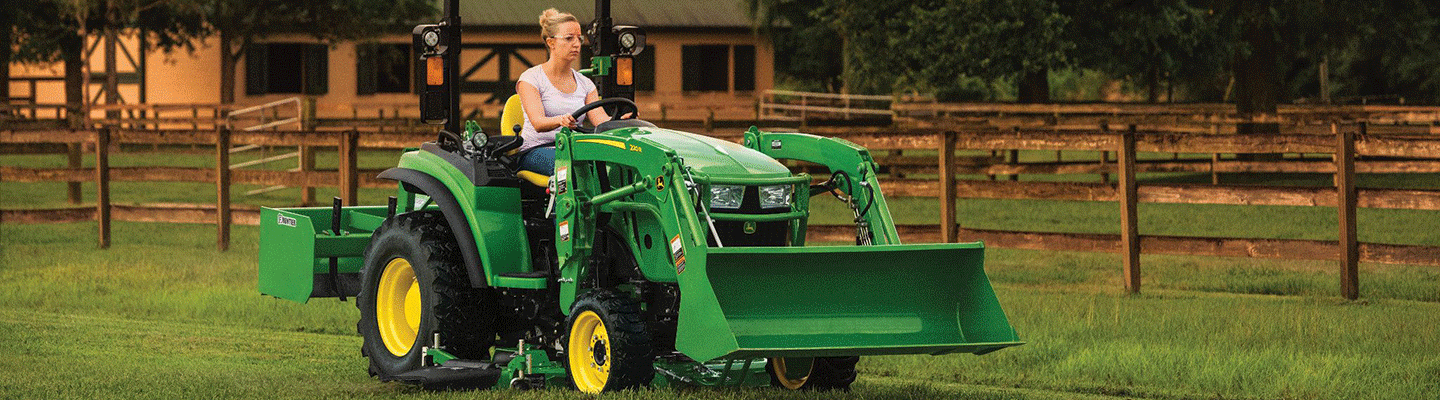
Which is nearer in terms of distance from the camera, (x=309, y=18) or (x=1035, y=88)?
(x=1035, y=88)

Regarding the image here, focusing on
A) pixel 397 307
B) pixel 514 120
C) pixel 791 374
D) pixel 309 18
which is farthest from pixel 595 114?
pixel 309 18

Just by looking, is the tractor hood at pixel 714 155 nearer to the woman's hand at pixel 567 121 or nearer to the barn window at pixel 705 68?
the woman's hand at pixel 567 121

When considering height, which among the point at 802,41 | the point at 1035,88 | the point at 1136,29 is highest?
the point at 802,41

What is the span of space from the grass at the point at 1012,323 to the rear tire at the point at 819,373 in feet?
0.51

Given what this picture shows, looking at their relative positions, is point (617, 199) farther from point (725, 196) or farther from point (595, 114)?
point (595, 114)

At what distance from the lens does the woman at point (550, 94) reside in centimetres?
867

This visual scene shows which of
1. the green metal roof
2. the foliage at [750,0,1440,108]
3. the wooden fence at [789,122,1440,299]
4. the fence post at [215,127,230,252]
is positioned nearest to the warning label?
the wooden fence at [789,122,1440,299]

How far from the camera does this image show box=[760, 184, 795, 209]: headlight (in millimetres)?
7906

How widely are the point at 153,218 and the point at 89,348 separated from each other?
8.39m

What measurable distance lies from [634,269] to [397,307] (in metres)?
1.57

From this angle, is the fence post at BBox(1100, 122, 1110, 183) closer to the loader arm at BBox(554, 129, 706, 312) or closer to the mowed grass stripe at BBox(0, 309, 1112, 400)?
the mowed grass stripe at BBox(0, 309, 1112, 400)

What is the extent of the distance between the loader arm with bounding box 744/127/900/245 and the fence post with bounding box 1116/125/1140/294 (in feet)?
19.2

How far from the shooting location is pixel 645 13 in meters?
52.7

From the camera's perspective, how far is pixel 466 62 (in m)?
52.5
